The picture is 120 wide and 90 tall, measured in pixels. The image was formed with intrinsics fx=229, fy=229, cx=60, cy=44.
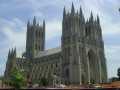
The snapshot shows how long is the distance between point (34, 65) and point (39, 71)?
9.17 metres

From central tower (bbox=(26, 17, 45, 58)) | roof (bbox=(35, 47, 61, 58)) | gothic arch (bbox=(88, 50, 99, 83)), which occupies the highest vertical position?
central tower (bbox=(26, 17, 45, 58))

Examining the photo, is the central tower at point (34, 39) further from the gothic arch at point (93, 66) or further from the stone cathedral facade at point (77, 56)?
the gothic arch at point (93, 66)

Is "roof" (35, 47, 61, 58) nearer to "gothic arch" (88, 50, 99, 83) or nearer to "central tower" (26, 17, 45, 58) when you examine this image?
"central tower" (26, 17, 45, 58)

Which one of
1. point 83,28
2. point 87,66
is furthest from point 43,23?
point 87,66

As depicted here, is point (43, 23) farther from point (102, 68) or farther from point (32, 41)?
point (102, 68)

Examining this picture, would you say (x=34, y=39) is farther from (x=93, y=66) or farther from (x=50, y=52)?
(x=93, y=66)

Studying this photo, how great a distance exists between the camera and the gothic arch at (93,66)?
99.9m

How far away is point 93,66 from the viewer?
102062 millimetres

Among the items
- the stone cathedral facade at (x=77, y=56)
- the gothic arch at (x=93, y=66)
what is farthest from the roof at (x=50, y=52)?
the gothic arch at (x=93, y=66)

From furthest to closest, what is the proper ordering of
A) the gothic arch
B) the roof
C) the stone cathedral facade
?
the roof
the gothic arch
the stone cathedral facade

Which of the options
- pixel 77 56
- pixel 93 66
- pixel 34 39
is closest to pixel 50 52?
pixel 34 39

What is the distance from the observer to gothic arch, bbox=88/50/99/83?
99875 millimetres

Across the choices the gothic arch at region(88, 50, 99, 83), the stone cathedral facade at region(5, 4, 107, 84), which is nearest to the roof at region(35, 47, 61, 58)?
the stone cathedral facade at region(5, 4, 107, 84)

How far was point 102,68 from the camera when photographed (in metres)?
106
